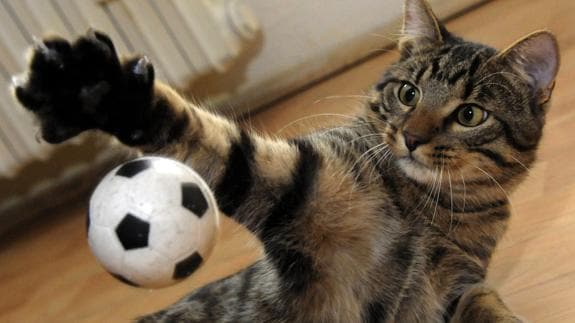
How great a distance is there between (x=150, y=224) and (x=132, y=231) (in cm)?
3

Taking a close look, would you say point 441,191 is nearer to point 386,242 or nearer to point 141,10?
point 386,242

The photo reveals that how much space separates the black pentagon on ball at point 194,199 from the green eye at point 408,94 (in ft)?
2.02

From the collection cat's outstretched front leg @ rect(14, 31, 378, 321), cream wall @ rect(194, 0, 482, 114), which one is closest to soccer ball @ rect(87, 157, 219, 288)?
cat's outstretched front leg @ rect(14, 31, 378, 321)

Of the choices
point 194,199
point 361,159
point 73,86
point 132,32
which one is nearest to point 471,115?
point 361,159

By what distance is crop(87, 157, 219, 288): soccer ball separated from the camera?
984mm

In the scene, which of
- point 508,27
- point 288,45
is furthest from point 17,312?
point 508,27

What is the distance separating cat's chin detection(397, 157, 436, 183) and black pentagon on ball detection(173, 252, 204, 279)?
1.79 feet

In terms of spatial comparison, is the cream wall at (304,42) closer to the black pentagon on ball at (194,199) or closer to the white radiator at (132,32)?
the white radiator at (132,32)

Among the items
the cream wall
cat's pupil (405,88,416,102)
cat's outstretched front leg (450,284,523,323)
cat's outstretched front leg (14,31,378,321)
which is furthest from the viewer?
the cream wall

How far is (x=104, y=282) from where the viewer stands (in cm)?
198

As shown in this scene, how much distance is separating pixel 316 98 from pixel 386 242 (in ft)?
4.09

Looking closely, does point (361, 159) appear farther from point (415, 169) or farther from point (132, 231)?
point (132, 231)

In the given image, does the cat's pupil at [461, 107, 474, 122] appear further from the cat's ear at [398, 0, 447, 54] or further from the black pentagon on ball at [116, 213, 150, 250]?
the black pentagon on ball at [116, 213, 150, 250]

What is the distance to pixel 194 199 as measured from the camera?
1.01 m
